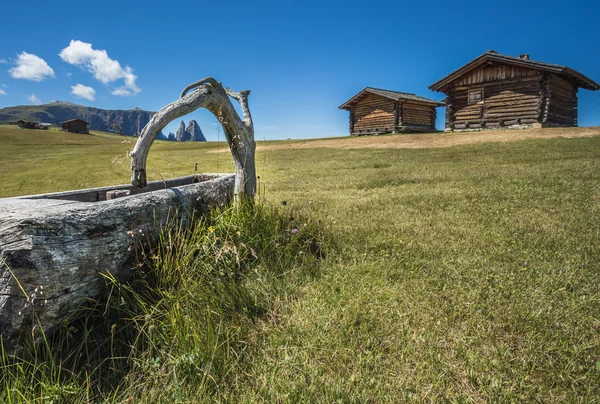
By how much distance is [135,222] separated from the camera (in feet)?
8.42

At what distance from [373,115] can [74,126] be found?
81.7 meters

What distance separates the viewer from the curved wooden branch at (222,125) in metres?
2.82

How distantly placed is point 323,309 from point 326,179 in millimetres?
8980

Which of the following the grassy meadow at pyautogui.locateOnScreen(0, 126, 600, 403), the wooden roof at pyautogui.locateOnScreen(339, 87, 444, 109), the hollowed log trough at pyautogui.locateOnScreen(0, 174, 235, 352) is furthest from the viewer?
the wooden roof at pyautogui.locateOnScreen(339, 87, 444, 109)

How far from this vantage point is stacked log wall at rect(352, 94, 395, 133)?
30516mm

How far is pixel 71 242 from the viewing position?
2.05 m

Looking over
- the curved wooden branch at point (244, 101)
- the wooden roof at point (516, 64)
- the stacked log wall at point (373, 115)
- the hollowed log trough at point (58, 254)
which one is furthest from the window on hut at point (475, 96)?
the hollowed log trough at point (58, 254)

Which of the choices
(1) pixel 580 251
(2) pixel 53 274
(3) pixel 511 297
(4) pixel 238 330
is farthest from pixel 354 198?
(2) pixel 53 274

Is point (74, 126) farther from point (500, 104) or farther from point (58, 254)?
point (58, 254)

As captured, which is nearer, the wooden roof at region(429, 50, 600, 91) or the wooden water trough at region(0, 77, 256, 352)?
the wooden water trough at region(0, 77, 256, 352)

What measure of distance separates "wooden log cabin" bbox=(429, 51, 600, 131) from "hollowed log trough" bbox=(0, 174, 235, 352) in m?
25.8

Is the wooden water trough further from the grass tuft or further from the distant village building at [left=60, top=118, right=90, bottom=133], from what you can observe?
the distant village building at [left=60, top=118, right=90, bottom=133]

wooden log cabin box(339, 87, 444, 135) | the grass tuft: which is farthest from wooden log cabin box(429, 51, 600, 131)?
the grass tuft

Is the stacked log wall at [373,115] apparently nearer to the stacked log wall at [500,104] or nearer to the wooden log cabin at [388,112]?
the wooden log cabin at [388,112]
